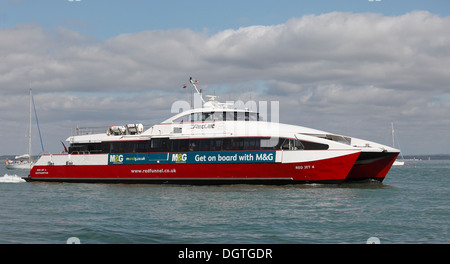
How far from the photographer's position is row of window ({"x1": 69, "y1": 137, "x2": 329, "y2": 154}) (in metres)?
23.0

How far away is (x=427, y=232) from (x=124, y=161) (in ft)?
63.3

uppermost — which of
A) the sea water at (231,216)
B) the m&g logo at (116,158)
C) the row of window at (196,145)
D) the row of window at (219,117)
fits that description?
the row of window at (219,117)

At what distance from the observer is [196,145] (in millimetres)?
24953

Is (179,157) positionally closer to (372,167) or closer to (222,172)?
(222,172)

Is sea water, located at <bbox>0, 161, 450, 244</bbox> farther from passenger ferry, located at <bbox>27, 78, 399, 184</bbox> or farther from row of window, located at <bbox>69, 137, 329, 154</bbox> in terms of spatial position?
row of window, located at <bbox>69, 137, 329, 154</bbox>

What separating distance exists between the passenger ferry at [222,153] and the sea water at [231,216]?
114cm

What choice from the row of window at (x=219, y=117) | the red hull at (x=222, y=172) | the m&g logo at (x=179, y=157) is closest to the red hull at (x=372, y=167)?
the red hull at (x=222, y=172)

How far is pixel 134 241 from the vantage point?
1113cm

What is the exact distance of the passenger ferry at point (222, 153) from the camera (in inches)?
892

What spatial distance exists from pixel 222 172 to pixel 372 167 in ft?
28.2

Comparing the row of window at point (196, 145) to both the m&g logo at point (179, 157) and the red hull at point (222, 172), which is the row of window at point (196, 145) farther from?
the red hull at point (222, 172)

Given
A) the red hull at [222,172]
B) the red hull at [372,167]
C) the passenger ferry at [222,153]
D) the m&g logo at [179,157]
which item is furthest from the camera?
the m&g logo at [179,157]
